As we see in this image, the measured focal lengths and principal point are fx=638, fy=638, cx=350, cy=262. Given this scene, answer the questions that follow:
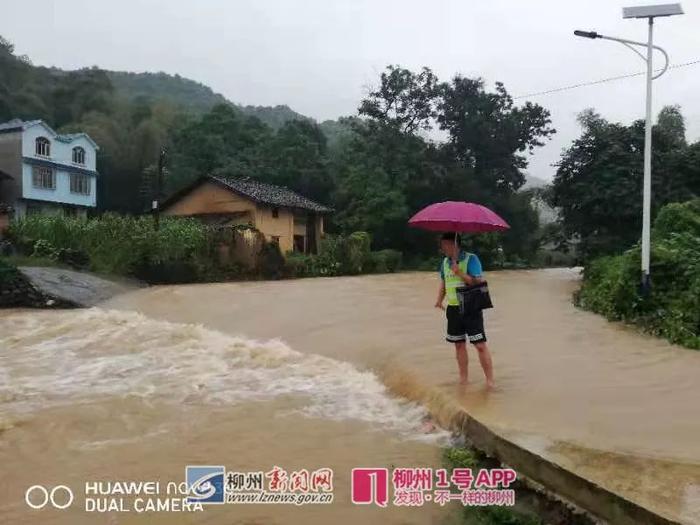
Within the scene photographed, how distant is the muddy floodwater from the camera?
4086 mm

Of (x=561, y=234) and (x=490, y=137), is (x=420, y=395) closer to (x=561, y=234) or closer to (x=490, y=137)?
(x=561, y=234)

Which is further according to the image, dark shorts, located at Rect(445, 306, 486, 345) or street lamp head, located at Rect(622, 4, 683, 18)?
street lamp head, located at Rect(622, 4, 683, 18)

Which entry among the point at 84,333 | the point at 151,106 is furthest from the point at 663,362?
the point at 151,106

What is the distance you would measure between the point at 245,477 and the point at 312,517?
79 centimetres

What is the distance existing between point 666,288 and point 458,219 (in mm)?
6916

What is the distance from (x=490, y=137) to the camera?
1523 inches

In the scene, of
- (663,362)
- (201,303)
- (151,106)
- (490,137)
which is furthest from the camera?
(151,106)

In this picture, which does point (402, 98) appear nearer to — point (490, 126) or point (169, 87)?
point (490, 126)

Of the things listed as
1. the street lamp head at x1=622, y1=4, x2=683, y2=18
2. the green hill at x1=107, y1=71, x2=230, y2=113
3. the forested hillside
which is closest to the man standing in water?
the street lamp head at x1=622, y1=4, x2=683, y2=18

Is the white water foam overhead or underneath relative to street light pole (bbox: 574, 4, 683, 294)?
underneath

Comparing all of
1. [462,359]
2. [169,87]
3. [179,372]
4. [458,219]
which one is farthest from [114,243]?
[169,87]

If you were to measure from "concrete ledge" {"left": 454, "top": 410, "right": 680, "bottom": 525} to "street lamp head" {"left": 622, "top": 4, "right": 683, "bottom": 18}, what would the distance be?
9.48 m

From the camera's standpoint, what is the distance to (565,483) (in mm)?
3723

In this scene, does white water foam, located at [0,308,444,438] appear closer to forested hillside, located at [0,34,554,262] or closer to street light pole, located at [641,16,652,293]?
street light pole, located at [641,16,652,293]
